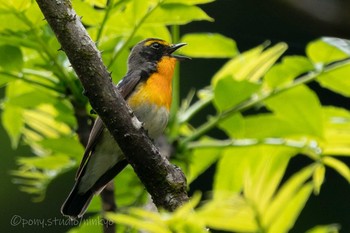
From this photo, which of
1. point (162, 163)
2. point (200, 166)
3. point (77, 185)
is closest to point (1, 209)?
point (77, 185)

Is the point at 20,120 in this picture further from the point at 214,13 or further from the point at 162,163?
the point at 214,13

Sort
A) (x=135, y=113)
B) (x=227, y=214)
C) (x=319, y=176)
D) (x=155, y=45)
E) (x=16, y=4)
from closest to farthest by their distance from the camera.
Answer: (x=227, y=214)
(x=319, y=176)
(x=16, y=4)
(x=135, y=113)
(x=155, y=45)

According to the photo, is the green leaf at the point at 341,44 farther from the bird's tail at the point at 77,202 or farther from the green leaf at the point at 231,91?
the bird's tail at the point at 77,202

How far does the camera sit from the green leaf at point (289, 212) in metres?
1.19

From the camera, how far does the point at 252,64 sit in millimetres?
3000

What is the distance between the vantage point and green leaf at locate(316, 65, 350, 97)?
282 centimetres

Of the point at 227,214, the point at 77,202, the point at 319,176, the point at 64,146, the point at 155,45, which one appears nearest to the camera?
the point at 227,214

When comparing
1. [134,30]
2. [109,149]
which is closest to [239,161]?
[134,30]

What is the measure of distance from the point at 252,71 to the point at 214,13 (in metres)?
4.16

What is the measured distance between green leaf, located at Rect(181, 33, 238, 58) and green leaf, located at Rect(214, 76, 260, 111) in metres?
0.25

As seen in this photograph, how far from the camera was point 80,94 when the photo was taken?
9.39ft

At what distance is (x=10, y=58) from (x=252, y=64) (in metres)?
0.89

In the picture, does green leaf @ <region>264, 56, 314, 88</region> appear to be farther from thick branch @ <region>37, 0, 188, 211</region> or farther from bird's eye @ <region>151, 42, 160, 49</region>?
bird's eye @ <region>151, 42, 160, 49</region>

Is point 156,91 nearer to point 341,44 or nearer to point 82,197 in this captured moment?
point 82,197
